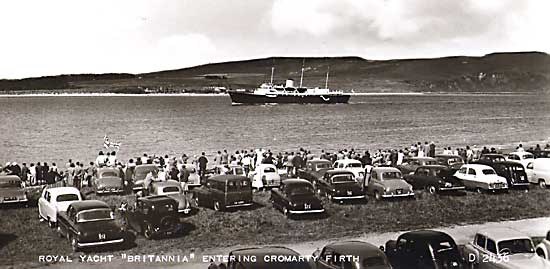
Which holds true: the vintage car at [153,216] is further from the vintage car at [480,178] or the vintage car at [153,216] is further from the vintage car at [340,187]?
the vintage car at [480,178]

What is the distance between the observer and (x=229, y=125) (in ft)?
26.9

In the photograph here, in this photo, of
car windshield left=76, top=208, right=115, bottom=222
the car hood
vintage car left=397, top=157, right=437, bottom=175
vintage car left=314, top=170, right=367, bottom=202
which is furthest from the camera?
vintage car left=397, top=157, right=437, bottom=175

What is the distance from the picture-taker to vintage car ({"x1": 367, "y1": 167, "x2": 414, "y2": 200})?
8.00m

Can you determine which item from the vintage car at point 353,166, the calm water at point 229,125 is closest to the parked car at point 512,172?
the calm water at point 229,125

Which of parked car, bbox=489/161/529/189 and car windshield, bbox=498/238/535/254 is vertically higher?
parked car, bbox=489/161/529/189

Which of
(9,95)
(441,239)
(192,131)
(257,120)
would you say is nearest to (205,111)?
(257,120)

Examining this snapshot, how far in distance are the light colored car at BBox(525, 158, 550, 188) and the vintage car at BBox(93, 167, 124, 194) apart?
585cm

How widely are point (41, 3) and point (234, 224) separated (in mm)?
3136

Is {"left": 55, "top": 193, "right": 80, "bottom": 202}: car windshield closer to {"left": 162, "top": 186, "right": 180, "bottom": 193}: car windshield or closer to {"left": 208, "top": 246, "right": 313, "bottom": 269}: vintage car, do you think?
{"left": 162, "top": 186, "right": 180, "bottom": 193}: car windshield

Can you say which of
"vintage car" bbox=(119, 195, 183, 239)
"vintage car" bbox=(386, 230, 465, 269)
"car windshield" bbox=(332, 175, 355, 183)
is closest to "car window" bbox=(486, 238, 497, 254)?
"vintage car" bbox=(386, 230, 465, 269)

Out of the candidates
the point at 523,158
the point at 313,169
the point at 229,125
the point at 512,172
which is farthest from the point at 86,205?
the point at 523,158

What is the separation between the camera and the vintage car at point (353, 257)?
16.7ft

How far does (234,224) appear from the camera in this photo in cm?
662

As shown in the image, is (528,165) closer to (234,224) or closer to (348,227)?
(348,227)
